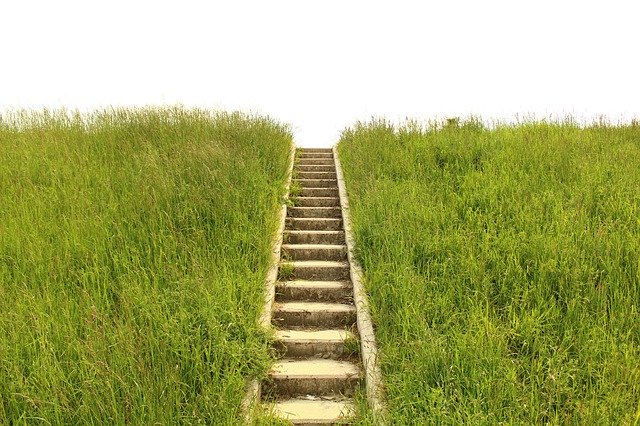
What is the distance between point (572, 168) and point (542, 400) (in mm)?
6786

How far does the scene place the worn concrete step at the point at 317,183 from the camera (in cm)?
1355

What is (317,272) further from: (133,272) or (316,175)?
(316,175)

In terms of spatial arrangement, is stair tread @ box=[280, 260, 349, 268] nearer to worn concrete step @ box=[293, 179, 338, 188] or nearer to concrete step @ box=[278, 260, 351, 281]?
concrete step @ box=[278, 260, 351, 281]

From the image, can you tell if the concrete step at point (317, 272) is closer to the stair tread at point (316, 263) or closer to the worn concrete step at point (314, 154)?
the stair tread at point (316, 263)

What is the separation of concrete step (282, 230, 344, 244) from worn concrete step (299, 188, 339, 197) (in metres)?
2.72

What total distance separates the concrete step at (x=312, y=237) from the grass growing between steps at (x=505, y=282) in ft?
1.92

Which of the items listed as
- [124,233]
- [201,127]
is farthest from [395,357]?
[201,127]

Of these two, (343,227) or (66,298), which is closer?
(66,298)

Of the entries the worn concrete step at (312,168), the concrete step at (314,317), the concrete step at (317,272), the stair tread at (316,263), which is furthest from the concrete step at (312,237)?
the worn concrete step at (312,168)

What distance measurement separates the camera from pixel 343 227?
10602mm

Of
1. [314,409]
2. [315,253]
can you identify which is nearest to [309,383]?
[314,409]

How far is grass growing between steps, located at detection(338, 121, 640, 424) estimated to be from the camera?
502 centimetres

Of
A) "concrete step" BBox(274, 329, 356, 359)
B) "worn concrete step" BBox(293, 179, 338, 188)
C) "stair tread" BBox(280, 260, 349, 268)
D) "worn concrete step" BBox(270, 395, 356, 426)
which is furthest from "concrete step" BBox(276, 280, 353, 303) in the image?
"worn concrete step" BBox(293, 179, 338, 188)

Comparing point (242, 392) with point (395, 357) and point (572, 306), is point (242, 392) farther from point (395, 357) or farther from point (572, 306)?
point (572, 306)
